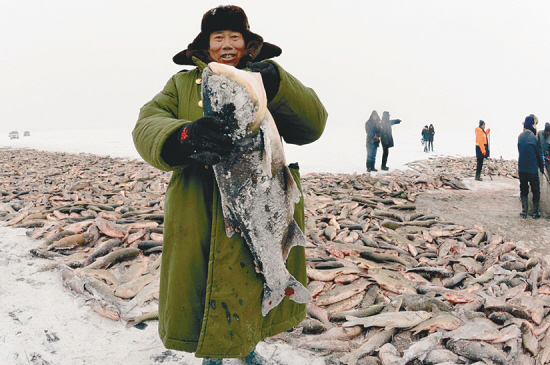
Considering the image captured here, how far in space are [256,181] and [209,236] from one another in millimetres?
405

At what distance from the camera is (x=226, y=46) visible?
198 cm

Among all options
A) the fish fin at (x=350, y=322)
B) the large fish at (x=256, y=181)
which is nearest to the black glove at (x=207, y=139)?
the large fish at (x=256, y=181)

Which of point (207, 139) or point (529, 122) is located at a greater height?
point (529, 122)

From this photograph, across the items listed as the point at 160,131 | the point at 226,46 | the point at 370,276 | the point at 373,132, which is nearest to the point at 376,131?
the point at 373,132

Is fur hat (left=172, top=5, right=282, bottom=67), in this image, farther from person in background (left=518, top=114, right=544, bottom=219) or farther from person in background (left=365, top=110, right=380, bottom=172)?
person in background (left=365, top=110, right=380, bottom=172)

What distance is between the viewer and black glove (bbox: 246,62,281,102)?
1.72 meters

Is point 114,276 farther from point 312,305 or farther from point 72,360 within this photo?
point 312,305

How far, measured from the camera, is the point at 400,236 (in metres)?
5.32

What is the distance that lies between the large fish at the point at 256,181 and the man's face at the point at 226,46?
18.0 inches

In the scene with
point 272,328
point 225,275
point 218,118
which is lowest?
point 272,328

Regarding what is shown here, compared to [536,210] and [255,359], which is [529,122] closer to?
[536,210]

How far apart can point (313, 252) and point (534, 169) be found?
5574mm

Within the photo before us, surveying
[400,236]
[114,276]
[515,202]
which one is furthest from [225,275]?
[515,202]

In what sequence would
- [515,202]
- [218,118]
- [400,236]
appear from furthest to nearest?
1. [515,202]
2. [400,236]
3. [218,118]
